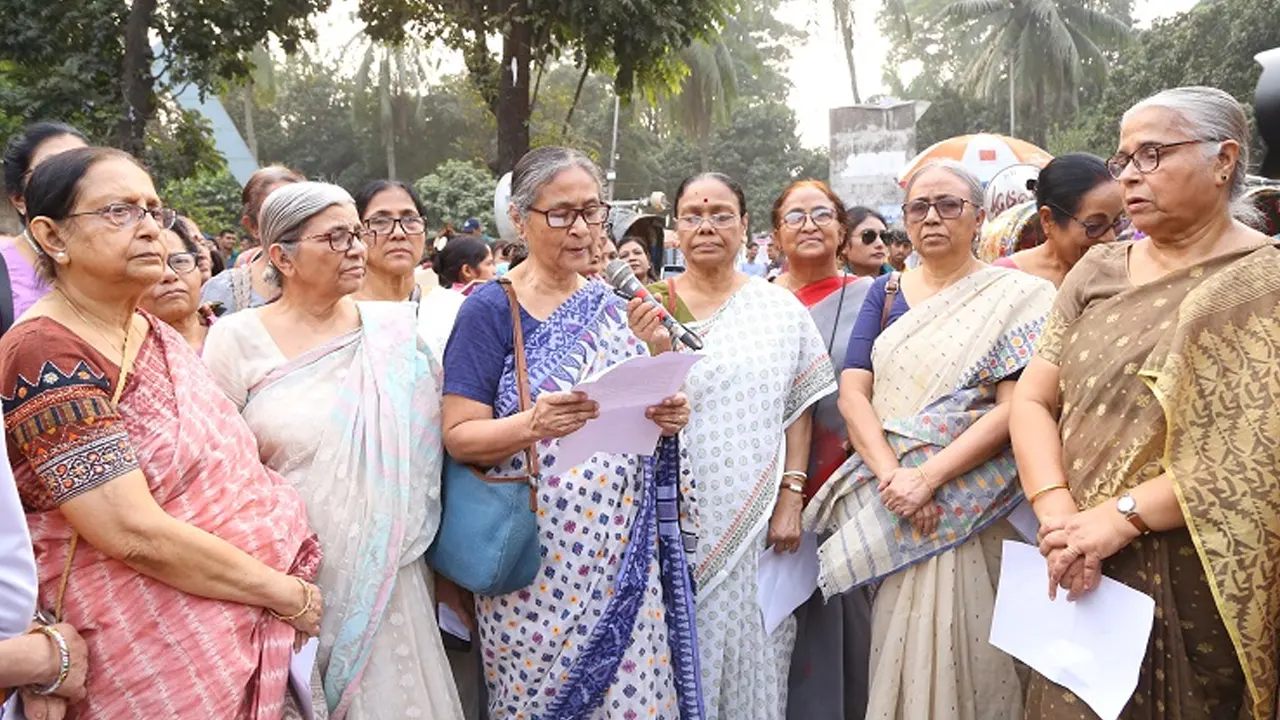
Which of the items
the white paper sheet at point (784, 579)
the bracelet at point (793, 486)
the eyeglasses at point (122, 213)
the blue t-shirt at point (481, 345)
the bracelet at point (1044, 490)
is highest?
the eyeglasses at point (122, 213)

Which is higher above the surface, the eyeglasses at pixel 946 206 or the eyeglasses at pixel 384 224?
the eyeglasses at pixel 384 224

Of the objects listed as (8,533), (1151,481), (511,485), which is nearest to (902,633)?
(1151,481)

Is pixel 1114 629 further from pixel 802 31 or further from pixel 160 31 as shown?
pixel 802 31

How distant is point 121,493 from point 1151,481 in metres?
2.22

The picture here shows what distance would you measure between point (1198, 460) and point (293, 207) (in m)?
2.33

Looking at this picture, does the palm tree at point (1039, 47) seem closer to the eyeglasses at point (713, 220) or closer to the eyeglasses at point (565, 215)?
the eyeglasses at point (713, 220)

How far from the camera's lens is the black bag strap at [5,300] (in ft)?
8.87

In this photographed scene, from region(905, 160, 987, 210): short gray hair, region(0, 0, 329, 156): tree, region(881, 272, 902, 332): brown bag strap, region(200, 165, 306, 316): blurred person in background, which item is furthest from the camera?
region(0, 0, 329, 156): tree

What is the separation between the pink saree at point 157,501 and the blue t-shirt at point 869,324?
1.82 meters

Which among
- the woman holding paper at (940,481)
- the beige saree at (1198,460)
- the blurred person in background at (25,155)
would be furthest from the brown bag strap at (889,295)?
the blurred person in background at (25,155)

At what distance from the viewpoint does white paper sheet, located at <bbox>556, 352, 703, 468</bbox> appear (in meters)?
2.40

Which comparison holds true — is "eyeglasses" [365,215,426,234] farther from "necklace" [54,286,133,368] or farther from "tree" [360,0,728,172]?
"tree" [360,0,728,172]

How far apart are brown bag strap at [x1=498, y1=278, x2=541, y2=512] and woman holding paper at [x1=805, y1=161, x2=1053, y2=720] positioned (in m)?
1.00

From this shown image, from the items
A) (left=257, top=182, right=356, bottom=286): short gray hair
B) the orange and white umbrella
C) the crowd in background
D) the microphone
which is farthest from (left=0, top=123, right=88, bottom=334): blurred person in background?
the orange and white umbrella
